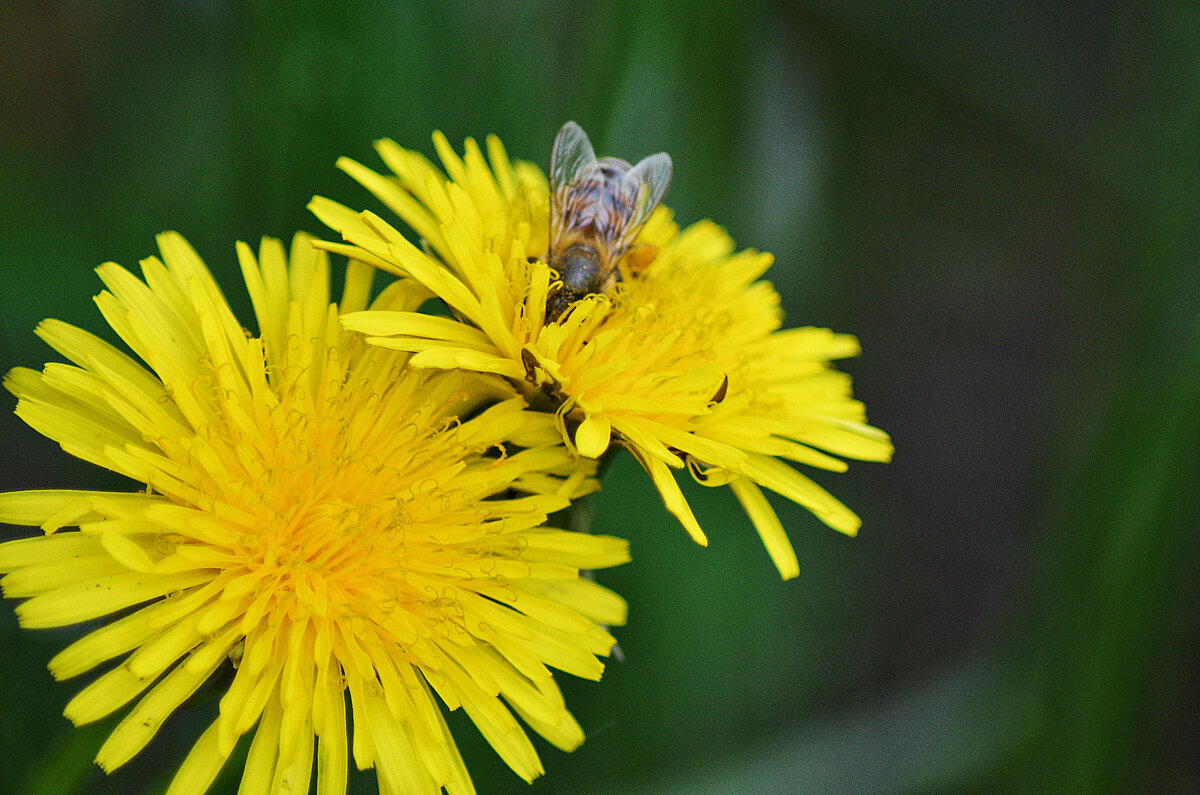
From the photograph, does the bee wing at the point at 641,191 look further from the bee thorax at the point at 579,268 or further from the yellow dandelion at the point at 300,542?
the yellow dandelion at the point at 300,542

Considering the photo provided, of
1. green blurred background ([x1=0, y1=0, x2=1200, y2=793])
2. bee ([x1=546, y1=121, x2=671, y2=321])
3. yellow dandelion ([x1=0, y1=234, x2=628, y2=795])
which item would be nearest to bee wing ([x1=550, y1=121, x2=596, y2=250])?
bee ([x1=546, y1=121, x2=671, y2=321])

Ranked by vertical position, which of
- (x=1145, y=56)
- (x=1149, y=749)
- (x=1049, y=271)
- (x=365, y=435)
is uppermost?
(x=1145, y=56)

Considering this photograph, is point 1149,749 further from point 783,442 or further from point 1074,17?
point 1074,17

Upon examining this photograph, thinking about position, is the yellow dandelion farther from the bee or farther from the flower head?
the bee

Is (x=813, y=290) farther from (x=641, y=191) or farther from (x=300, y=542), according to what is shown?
(x=300, y=542)

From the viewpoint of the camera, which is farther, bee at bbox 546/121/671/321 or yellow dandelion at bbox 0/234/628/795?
bee at bbox 546/121/671/321

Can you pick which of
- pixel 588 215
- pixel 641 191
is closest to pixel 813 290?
pixel 641 191

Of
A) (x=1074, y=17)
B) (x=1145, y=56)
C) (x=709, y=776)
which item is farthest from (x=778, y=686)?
(x=1074, y=17)
